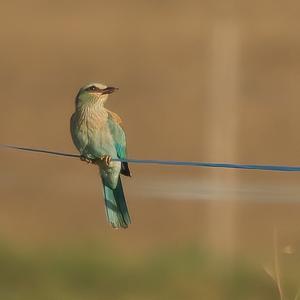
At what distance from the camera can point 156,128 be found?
15609mm

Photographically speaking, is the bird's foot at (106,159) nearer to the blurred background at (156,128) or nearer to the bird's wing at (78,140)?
the bird's wing at (78,140)

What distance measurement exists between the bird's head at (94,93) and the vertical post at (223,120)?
6.29m

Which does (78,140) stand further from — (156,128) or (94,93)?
(156,128)

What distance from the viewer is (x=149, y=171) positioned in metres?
14.1

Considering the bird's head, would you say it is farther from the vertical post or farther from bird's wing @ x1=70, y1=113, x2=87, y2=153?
the vertical post

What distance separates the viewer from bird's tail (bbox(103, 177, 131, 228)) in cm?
529

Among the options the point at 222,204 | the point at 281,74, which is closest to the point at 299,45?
the point at 281,74

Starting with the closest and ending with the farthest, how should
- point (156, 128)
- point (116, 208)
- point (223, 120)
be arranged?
1. point (116, 208)
2. point (223, 120)
3. point (156, 128)

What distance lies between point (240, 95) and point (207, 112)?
302 mm

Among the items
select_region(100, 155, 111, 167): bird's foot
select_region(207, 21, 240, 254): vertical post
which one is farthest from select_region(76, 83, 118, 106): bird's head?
select_region(207, 21, 240, 254): vertical post

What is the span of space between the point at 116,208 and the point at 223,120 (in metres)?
8.59

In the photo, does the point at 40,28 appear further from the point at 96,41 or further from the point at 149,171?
the point at 149,171

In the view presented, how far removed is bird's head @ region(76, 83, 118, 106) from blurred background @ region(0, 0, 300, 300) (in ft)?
12.2

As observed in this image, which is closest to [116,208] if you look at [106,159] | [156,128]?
[106,159]
